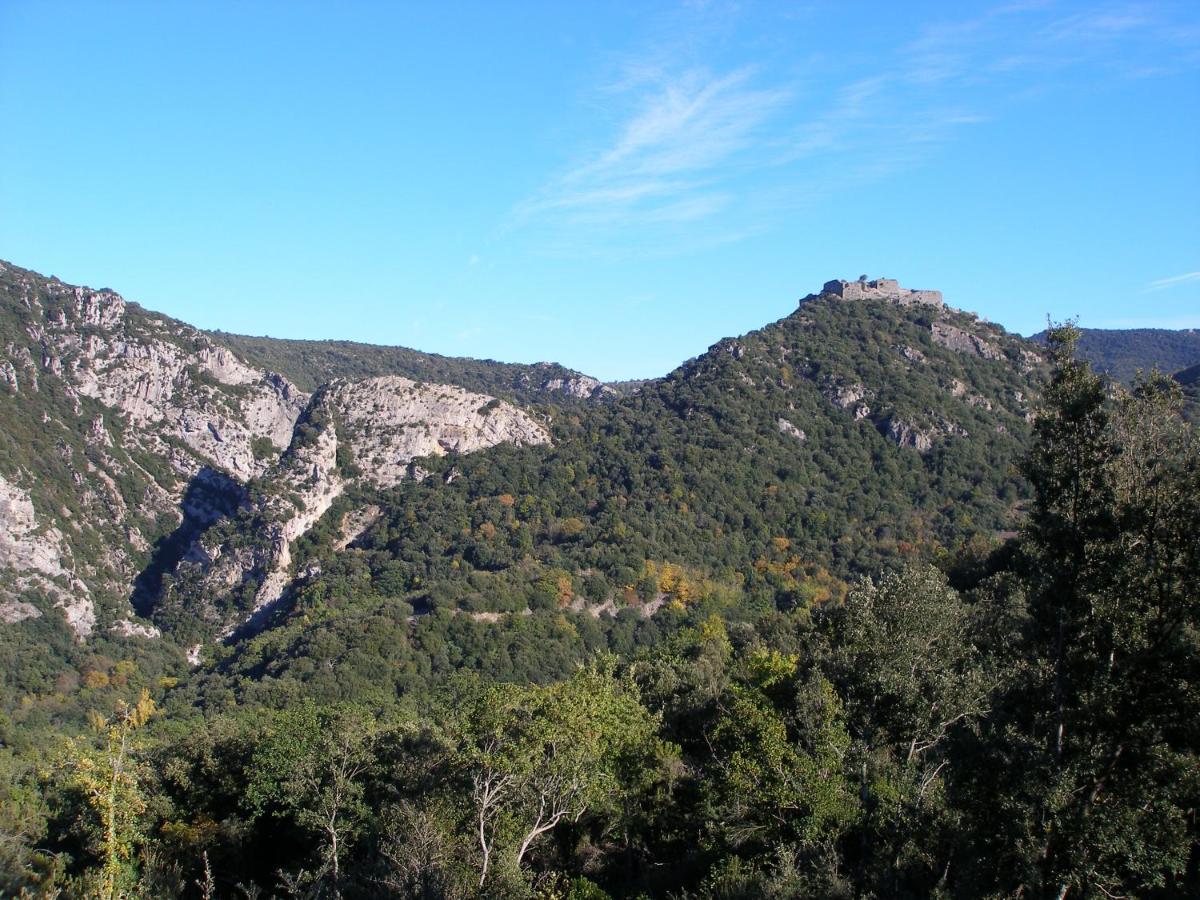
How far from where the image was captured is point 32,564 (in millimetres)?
90375

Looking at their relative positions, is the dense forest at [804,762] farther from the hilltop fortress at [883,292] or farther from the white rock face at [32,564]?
the hilltop fortress at [883,292]

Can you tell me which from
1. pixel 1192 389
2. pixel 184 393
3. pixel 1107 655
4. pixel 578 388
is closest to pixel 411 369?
pixel 578 388

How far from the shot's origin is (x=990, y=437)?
3900 inches

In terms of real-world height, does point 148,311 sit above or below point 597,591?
above

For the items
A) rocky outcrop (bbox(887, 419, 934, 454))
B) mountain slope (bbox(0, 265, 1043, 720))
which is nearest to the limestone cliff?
mountain slope (bbox(0, 265, 1043, 720))

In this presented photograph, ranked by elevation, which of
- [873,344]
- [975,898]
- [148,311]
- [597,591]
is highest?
[148,311]

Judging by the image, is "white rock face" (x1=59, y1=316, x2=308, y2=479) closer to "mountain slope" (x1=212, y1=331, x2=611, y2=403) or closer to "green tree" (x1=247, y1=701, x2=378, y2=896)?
"mountain slope" (x1=212, y1=331, x2=611, y2=403)

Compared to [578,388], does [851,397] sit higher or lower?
lower

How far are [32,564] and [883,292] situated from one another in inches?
5194

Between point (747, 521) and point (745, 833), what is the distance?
78.9 meters

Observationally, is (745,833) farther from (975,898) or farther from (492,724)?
(975,898)

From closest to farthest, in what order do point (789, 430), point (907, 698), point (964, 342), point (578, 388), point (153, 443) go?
1. point (907, 698)
2. point (789, 430)
3. point (964, 342)
4. point (153, 443)
5. point (578, 388)

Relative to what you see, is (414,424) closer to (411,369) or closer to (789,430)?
(789,430)

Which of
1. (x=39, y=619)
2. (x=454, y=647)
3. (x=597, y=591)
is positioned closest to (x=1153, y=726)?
(x=454, y=647)
